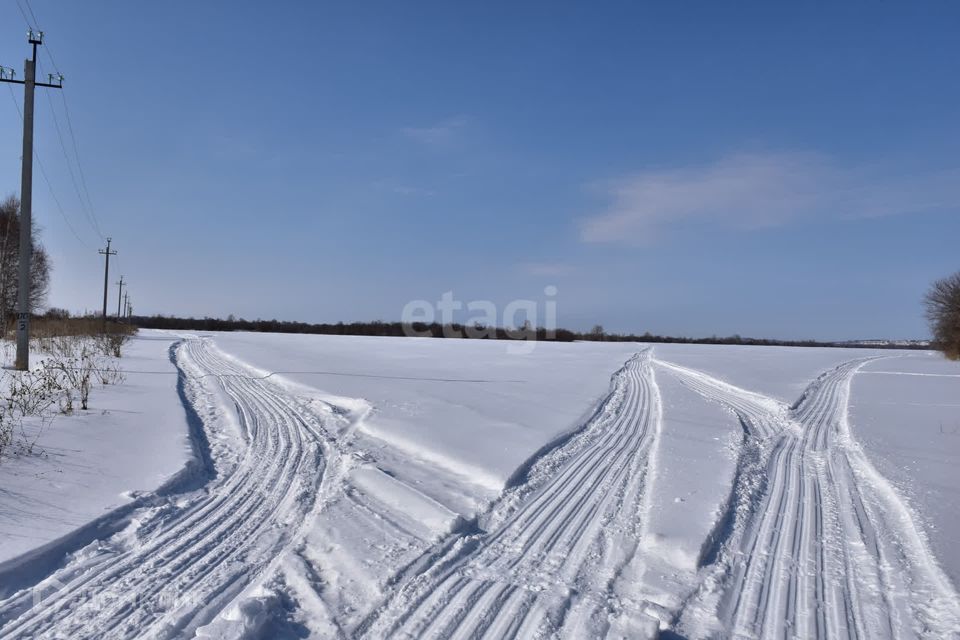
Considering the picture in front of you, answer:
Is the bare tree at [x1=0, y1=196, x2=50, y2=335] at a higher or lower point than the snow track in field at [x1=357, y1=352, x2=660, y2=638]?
higher

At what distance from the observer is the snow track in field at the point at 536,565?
3111 mm

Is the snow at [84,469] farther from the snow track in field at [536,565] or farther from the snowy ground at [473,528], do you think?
the snow track in field at [536,565]

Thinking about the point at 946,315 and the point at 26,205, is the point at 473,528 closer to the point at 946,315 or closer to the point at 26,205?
the point at 26,205

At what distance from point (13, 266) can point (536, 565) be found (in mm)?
37214

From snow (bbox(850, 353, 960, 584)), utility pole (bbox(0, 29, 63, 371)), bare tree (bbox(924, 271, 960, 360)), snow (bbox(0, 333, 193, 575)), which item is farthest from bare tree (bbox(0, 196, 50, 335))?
bare tree (bbox(924, 271, 960, 360))

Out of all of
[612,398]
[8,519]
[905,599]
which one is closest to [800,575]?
[905,599]

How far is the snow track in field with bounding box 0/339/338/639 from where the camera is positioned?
305 cm

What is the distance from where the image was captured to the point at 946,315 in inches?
1777

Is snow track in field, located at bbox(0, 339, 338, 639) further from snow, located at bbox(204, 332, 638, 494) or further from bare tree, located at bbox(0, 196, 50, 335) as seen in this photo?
bare tree, located at bbox(0, 196, 50, 335)

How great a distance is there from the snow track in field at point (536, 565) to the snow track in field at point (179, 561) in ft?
3.47

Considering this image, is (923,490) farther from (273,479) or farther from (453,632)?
(273,479)

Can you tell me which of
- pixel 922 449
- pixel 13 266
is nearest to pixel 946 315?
pixel 922 449

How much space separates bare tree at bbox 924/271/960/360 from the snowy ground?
44462 mm

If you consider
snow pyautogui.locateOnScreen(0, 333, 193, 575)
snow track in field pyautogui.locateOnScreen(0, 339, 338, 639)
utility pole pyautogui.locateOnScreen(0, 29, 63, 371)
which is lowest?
snow track in field pyautogui.locateOnScreen(0, 339, 338, 639)
